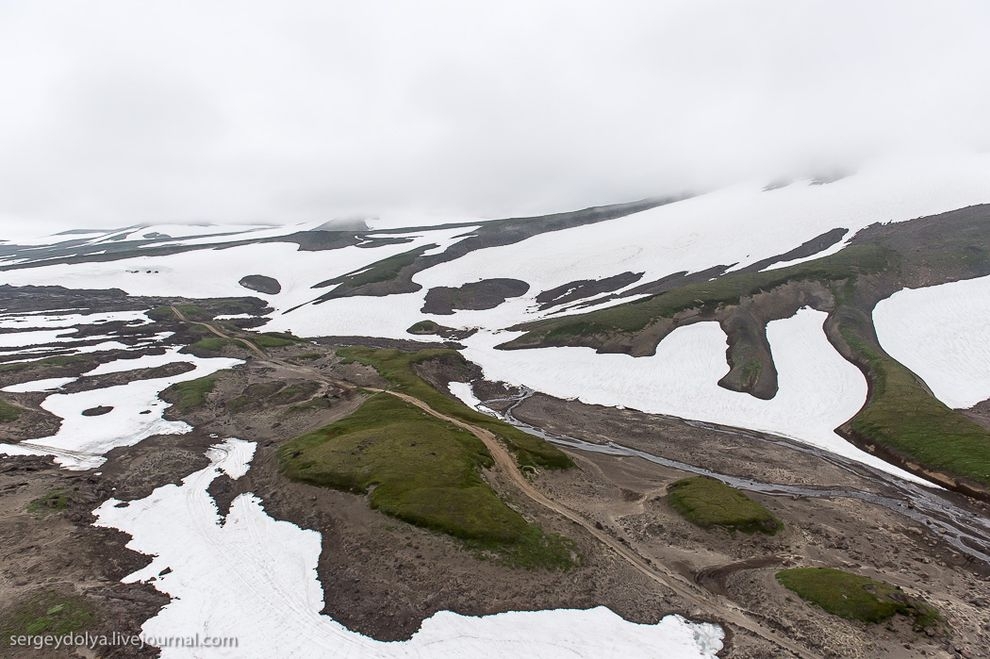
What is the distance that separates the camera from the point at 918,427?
1811 inches

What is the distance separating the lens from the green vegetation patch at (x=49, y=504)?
99.6ft

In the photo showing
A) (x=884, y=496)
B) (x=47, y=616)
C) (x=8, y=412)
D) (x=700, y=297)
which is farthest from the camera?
(x=700, y=297)

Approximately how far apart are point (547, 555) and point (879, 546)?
76.7ft

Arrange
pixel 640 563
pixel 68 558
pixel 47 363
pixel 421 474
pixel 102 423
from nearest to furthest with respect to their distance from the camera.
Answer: pixel 68 558 < pixel 640 563 < pixel 421 474 < pixel 102 423 < pixel 47 363

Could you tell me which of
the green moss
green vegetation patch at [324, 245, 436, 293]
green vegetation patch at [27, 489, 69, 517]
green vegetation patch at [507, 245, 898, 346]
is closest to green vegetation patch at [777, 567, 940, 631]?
green vegetation patch at [27, 489, 69, 517]

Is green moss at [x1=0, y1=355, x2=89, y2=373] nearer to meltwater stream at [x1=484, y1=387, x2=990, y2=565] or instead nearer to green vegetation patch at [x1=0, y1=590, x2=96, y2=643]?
green vegetation patch at [x1=0, y1=590, x2=96, y2=643]

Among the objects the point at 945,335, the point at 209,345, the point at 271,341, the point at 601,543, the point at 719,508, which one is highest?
the point at 945,335

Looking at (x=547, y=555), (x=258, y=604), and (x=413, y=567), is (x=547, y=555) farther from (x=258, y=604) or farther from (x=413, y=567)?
(x=258, y=604)

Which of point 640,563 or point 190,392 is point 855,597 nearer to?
point 640,563

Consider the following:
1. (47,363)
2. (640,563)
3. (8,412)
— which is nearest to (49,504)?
(8,412)

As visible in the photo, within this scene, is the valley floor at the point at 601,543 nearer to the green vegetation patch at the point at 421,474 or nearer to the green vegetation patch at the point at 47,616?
the green vegetation patch at the point at 47,616

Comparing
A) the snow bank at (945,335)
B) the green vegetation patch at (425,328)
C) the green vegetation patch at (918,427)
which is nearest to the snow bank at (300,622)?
the green vegetation patch at (918,427)

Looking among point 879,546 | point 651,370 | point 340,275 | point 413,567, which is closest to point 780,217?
point 651,370

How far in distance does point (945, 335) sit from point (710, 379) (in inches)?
1449
